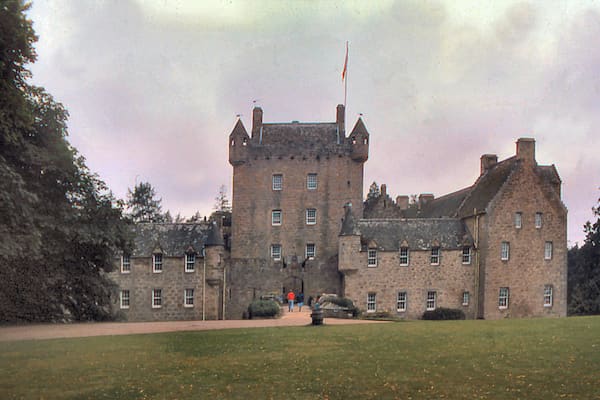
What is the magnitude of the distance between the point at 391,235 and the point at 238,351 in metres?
30.8

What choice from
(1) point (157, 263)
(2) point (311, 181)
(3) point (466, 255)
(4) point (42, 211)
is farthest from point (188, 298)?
(3) point (466, 255)

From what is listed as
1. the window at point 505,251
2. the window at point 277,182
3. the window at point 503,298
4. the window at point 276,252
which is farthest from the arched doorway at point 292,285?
the window at point 505,251

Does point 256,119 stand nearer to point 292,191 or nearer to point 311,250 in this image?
point 292,191

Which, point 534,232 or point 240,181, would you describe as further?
point 240,181

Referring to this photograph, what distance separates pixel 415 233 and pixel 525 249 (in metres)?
8.97

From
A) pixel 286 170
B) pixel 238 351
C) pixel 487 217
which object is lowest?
pixel 238 351

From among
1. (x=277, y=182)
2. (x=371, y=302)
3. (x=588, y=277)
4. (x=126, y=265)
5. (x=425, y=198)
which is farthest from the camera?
(x=425, y=198)

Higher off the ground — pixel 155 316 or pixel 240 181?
pixel 240 181

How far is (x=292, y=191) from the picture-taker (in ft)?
170

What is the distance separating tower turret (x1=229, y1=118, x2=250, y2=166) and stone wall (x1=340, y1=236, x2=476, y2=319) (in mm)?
11797

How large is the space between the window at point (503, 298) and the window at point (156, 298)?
27.3 m

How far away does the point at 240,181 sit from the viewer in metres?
52.0

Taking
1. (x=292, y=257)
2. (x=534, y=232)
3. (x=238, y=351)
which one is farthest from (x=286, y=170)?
(x=238, y=351)

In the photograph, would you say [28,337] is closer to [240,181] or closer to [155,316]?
[155,316]
